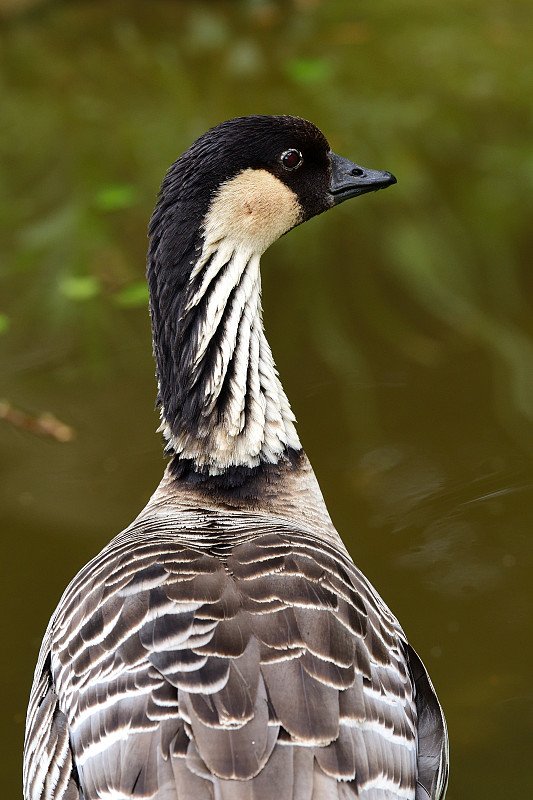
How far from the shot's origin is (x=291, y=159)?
4125 mm

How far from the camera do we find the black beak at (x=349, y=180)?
14.3 feet

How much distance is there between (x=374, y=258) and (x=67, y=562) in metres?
3.32

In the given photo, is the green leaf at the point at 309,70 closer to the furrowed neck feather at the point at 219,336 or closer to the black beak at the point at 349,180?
the black beak at the point at 349,180

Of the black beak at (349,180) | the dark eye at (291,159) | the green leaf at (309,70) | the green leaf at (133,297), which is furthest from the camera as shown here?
the green leaf at (309,70)

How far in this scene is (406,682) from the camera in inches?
136

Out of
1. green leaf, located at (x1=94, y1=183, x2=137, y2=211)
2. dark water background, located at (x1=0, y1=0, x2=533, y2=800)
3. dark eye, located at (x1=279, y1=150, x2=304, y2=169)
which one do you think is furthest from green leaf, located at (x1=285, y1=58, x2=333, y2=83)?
dark eye, located at (x1=279, y1=150, x2=304, y2=169)

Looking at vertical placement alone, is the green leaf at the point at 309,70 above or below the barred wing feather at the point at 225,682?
above

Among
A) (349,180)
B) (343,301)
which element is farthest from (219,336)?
(343,301)

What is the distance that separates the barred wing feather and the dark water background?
1065mm

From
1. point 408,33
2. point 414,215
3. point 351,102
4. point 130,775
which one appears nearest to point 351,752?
point 130,775

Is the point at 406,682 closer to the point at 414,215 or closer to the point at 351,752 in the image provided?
the point at 351,752

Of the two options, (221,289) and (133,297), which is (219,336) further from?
(133,297)

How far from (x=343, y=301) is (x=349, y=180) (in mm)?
2604

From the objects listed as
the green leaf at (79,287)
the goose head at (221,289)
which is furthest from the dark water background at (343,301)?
the goose head at (221,289)
